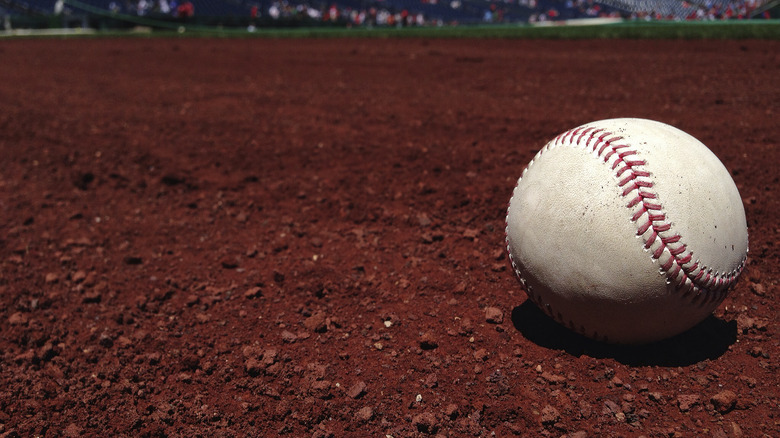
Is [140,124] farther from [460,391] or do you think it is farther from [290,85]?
[460,391]

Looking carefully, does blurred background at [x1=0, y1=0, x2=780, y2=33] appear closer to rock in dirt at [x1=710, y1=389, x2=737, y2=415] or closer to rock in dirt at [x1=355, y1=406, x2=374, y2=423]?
rock in dirt at [x1=710, y1=389, x2=737, y2=415]

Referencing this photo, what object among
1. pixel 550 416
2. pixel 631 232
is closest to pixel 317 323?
pixel 550 416

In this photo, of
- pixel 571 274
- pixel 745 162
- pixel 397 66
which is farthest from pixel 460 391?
pixel 397 66

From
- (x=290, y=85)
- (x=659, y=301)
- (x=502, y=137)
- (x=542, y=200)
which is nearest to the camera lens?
(x=659, y=301)

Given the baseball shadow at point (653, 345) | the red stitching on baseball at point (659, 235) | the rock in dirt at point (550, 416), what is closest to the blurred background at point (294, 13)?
the baseball shadow at point (653, 345)

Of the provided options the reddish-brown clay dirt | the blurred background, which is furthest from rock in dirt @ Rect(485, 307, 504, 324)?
the blurred background

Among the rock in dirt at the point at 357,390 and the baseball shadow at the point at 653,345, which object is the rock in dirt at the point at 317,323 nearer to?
the rock in dirt at the point at 357,390

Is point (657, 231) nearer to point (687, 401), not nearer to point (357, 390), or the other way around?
point (687, 401)
